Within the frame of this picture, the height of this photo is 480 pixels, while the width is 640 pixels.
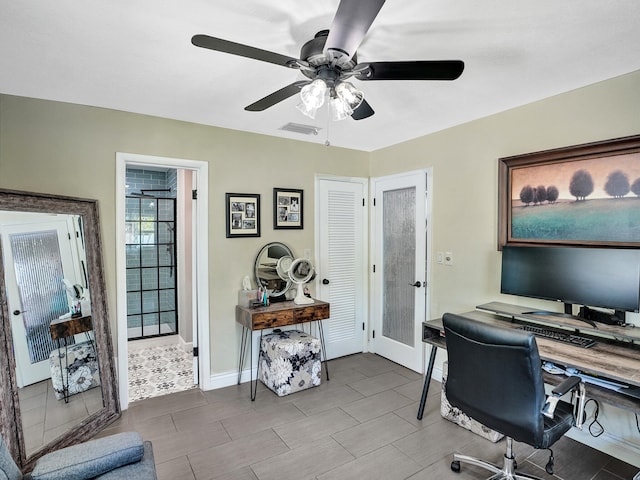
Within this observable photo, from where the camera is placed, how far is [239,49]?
146 centimetres

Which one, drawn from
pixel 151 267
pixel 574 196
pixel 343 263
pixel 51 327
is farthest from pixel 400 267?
pixel 151 267

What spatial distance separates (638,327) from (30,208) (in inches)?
154

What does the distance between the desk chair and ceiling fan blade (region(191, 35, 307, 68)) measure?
1578mm

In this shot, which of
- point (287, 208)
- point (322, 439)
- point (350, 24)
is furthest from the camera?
point (287, 208)

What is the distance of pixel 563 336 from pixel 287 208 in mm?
2606

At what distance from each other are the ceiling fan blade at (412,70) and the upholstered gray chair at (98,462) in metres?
1.94

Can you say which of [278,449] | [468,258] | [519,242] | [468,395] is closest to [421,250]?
[468,258]

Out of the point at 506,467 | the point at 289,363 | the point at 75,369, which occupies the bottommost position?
the point at 506,467

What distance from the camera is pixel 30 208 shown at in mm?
2354

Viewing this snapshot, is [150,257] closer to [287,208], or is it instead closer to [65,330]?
[287,208]

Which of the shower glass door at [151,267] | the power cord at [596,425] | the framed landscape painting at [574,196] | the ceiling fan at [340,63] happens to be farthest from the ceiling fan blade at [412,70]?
the shower glass door at [151,267]

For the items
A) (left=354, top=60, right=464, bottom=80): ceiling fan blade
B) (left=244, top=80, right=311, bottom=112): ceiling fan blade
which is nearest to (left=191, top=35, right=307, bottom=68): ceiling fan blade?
(left=244, top=80, right=311, bottom=112): ceiling fan blade

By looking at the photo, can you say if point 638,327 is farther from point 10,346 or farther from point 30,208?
point 30,208

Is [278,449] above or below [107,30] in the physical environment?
below
